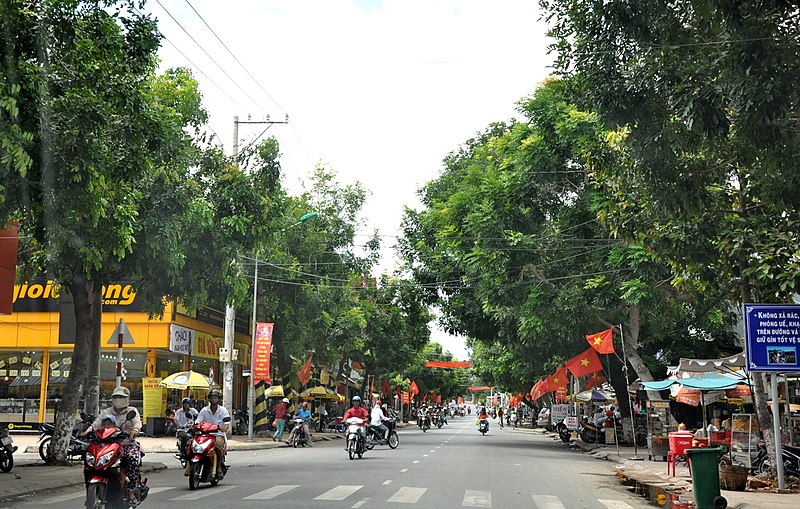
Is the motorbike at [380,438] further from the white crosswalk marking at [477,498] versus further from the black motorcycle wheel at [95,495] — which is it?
the black motorcycle wheel at [95,495]

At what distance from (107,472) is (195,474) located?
4.97 meters

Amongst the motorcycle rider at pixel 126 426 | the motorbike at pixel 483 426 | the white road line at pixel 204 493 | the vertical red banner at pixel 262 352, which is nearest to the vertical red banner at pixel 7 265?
the white road line at pixel 204 493

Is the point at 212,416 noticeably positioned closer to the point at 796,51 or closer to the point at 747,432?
the point at 796,51

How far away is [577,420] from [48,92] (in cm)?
3708

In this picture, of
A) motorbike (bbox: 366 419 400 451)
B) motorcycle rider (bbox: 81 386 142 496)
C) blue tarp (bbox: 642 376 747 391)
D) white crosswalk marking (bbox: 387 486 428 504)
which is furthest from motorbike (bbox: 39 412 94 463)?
blue tarp (bbox: 642 376 747 391)

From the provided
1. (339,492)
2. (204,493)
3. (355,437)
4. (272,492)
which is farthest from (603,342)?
(204,493)

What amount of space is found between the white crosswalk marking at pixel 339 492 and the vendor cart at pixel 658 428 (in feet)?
45.8

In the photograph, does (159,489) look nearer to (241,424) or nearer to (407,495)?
(407,495)

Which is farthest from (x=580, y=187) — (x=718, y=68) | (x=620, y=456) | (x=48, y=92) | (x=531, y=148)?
(x=48, y=92)

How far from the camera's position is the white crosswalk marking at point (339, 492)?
13.3m

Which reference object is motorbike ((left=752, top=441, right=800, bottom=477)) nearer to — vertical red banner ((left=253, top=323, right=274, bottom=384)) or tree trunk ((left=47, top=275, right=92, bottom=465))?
tree trunk ((left=47, top=275, right=92, bottom=465))

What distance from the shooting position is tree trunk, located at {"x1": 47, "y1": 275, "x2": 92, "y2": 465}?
18953 mm

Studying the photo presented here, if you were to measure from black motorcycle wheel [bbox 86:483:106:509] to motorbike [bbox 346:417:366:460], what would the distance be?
14030 mm

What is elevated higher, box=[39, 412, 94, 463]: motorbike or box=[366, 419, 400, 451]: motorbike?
box=[39, 412, 94, 463]: motorbike
